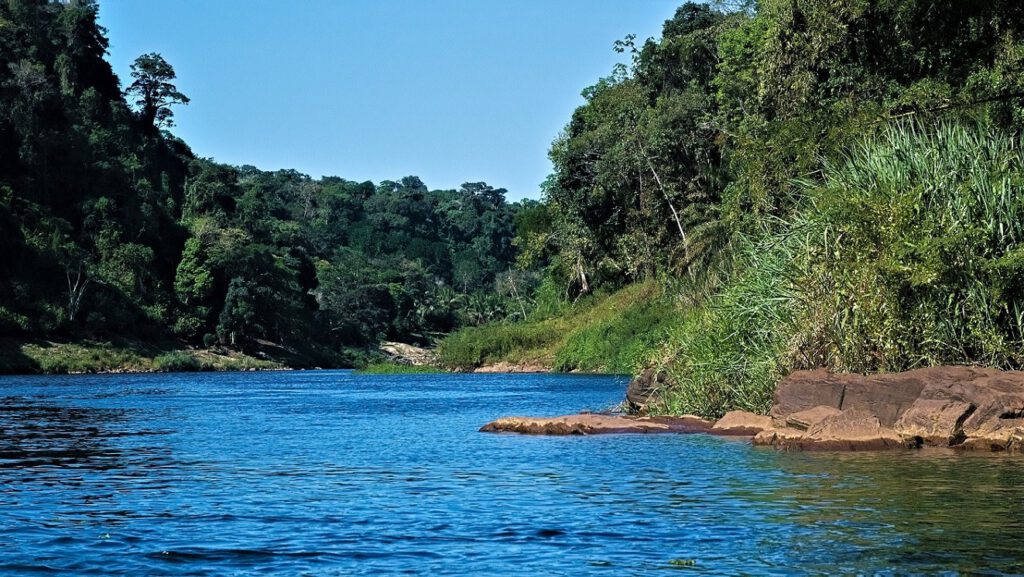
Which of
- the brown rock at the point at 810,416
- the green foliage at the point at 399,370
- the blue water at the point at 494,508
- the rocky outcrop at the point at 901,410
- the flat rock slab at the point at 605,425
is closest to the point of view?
the blue water at the point at 494,508

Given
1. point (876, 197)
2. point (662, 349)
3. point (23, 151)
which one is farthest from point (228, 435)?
point (23, 151)

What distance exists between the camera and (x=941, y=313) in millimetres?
21609

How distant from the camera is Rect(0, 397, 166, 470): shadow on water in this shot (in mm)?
21938

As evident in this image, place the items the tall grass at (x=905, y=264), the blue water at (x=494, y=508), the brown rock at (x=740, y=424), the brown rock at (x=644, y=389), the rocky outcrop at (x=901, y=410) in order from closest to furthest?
the blue water at (x=494, y=508)
the rocky outcrop at (x=901, y=410)
the tall grass at (x=905, y=264)
the brown rock at (x=740, y=424)
the brown rock at (x=644, y=389)

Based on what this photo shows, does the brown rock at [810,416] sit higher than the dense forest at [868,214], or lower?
lower

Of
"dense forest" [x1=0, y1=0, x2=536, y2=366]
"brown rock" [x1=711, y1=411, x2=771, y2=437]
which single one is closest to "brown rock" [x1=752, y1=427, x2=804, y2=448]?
"brown rock" [x1=711, y1=411, x2=771, y2=437]

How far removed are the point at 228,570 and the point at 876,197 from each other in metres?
14.5

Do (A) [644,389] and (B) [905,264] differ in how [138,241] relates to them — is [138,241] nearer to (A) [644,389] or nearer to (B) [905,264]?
(A) [644,389]

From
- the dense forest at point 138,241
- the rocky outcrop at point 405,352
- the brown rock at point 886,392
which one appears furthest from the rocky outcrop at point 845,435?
the rocky outcrop at point 405,352

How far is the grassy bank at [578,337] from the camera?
2504 inches

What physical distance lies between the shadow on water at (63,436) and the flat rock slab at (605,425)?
771 cm

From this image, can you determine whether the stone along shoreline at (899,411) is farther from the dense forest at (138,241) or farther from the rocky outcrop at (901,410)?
the dense forest at (138,241)

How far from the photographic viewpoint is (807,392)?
70.0 feet

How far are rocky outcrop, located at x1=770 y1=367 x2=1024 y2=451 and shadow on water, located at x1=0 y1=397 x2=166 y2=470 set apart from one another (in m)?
11.8
